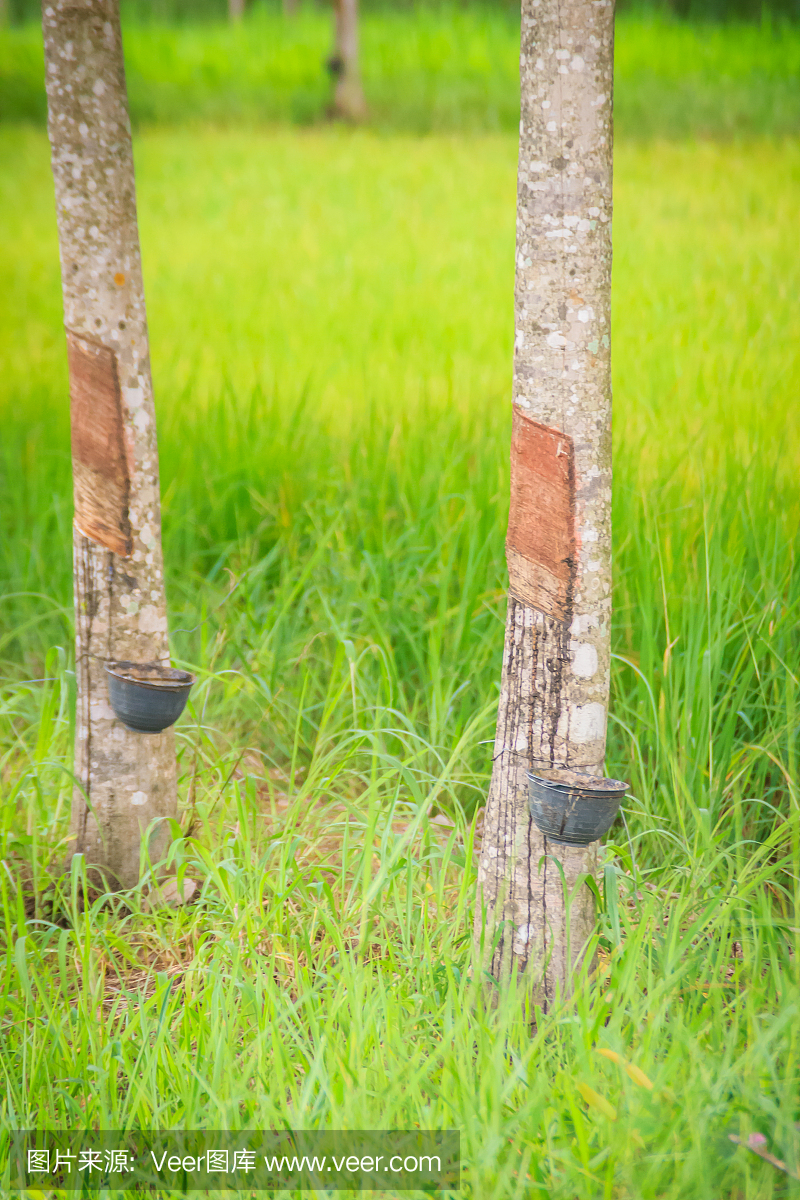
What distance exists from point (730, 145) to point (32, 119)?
8.89m

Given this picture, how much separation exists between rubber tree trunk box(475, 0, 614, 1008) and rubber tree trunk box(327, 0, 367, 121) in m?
9.78

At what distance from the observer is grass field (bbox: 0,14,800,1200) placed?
1.12 metres

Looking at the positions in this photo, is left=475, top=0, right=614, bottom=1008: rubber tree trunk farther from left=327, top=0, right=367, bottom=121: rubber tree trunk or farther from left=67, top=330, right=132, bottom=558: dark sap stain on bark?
left=327, top=0, right=367, bottom=121: rubber tree trunk

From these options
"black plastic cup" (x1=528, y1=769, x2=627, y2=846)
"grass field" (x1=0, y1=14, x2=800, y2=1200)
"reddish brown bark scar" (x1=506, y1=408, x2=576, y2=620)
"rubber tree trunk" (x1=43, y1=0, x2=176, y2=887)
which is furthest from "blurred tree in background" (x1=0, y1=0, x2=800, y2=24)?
"black plastic cup" (x1=528, y1=769, x2=627, y2=846)

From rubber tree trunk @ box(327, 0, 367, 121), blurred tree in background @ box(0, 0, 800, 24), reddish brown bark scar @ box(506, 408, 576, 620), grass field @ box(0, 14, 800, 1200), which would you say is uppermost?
blurred tree in background @ box(0, 0, 800, 24)

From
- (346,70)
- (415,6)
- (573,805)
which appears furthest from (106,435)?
(415,6)

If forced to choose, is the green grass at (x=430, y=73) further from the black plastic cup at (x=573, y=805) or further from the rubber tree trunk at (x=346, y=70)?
the black plastic cup at (x=573, y=805)

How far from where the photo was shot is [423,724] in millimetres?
2064

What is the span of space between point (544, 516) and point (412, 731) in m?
0.60

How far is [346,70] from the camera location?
9.60 m

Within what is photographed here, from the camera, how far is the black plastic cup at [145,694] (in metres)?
1.59

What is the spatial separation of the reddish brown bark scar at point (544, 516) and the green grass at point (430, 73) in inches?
274

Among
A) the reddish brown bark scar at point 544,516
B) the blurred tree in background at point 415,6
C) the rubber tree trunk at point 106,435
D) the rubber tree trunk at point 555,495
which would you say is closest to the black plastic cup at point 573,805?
the rubber tree trunk at point 555,495

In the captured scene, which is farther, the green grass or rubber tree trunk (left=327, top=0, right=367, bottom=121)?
rubber tree trunk (left=327, top=0, right=367, bottom=121)
